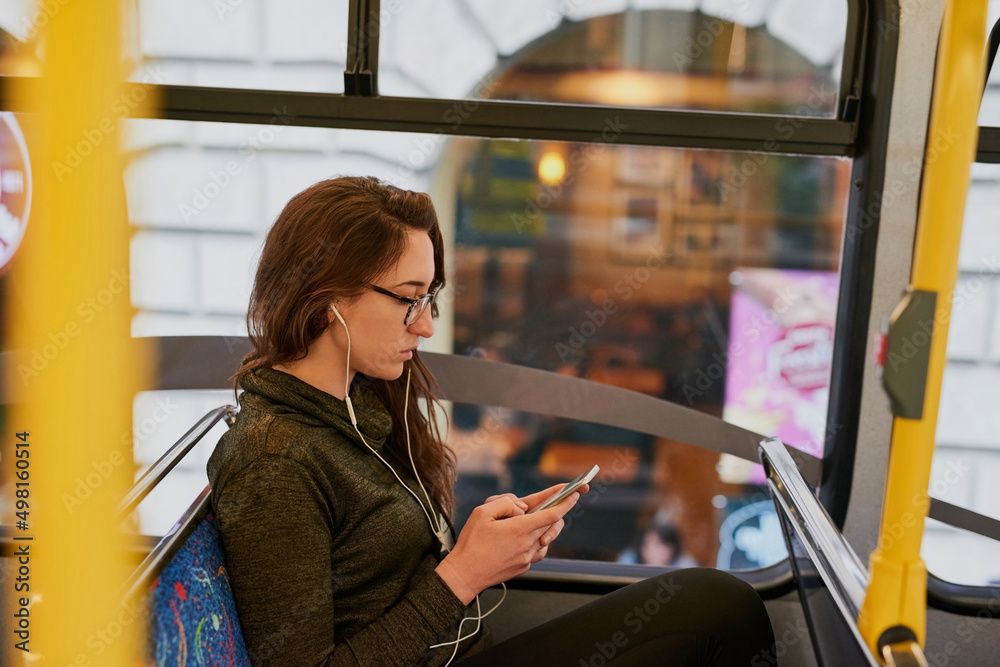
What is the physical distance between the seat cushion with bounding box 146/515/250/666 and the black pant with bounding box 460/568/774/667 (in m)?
0.47

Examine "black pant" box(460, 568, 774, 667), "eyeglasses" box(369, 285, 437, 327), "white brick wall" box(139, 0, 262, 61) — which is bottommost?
"black pant" box(460, 568, 774, 667)

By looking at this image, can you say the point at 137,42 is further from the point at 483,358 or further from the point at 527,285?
the point at 527,285

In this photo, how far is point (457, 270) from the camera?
2.54 metres

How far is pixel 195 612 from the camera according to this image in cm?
116

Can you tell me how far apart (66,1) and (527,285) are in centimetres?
228

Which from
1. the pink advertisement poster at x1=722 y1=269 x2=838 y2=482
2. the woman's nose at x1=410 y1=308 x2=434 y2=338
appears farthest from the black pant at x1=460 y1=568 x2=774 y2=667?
the pink advertisement poster at x1=722 y1=269 x2=838 y2=482

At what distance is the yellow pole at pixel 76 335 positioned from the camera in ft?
1.16

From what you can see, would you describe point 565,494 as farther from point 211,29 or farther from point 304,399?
point 211,29

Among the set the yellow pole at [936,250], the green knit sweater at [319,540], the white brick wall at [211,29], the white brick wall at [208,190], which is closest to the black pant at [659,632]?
the green knit sweater at [319,540]

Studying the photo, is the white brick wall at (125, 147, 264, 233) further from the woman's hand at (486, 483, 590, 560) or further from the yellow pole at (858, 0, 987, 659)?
the yellow pole at (858, 0, 987, 659)

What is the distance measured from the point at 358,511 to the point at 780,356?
70.8 inches

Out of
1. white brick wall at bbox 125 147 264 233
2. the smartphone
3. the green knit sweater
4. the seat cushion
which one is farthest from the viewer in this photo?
white brick wall at bbox 125 147 264 233

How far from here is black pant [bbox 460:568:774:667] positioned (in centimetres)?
144

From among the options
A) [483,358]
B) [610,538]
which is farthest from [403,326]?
[610,538]
